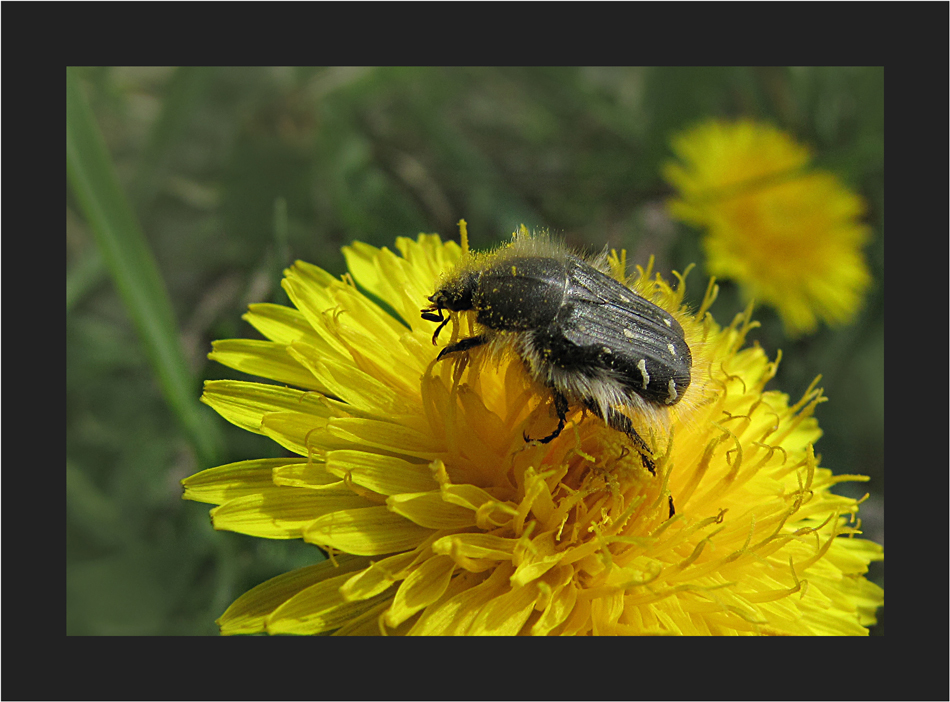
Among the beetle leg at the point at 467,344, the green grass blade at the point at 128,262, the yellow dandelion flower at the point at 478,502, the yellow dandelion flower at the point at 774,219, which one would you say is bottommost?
the yellow dandelion flower at the point at 478,502

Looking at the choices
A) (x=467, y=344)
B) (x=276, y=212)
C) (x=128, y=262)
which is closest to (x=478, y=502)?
(x=467, y=344)

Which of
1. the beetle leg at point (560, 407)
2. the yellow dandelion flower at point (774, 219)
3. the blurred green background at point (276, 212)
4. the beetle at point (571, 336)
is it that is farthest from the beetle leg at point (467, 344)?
the yellow dandelion flower at point (774, 219)

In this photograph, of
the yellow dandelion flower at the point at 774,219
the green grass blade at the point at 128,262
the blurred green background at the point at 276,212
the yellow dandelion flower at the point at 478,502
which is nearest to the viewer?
the yellow dandelion flower at the point at 478,502

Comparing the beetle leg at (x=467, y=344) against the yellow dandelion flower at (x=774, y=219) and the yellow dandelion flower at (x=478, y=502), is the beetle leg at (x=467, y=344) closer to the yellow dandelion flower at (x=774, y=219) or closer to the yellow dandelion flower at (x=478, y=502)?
the yellow dandelion flower at (x=478, y=502)

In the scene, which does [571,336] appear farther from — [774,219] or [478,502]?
[774,219]

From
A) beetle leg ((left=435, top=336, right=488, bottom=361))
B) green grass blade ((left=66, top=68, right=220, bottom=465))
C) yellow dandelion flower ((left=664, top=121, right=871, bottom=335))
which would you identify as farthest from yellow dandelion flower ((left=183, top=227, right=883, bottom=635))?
yellow dandelion flower ((left=664, top=121, right=871, bottom=335))

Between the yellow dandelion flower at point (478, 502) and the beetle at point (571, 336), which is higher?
the beetle at point (571, 336)
